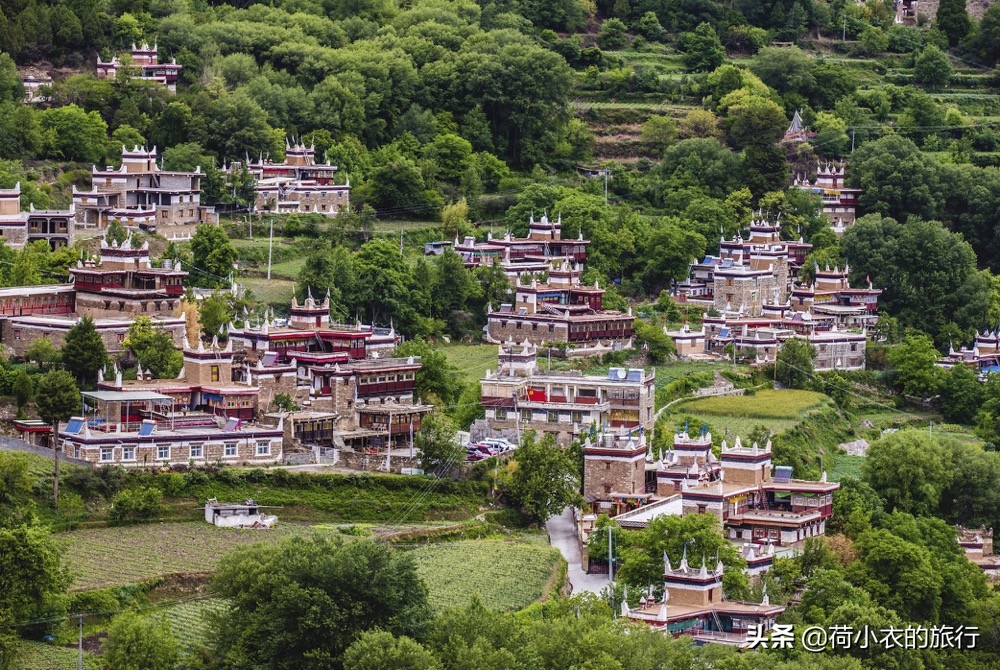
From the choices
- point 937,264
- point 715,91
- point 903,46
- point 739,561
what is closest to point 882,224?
point 937,264

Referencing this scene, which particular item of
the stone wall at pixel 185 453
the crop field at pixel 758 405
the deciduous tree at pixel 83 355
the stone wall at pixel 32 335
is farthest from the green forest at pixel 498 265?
the stone wall at pixel 32 335

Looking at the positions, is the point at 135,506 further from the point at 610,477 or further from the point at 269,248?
the point at 269,248

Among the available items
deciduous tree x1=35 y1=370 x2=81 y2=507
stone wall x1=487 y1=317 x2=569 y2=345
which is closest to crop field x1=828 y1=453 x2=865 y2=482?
stone wall x1=487 y1=317 x2=569 y2=345

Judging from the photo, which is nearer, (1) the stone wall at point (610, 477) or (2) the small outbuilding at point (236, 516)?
(2) the small outbuilding at point (236, 516)

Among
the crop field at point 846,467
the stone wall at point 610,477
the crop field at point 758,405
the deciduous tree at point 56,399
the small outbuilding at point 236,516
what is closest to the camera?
the small outbuilding at point 236,516

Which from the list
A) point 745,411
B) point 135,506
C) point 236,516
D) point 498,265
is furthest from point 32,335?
point 745,411

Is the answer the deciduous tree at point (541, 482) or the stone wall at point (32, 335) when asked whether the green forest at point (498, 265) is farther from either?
the stone wall at point (32, 335)

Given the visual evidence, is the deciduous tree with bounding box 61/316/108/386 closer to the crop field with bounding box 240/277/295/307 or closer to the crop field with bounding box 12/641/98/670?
the crop field with bounding box 240/277/295/307
